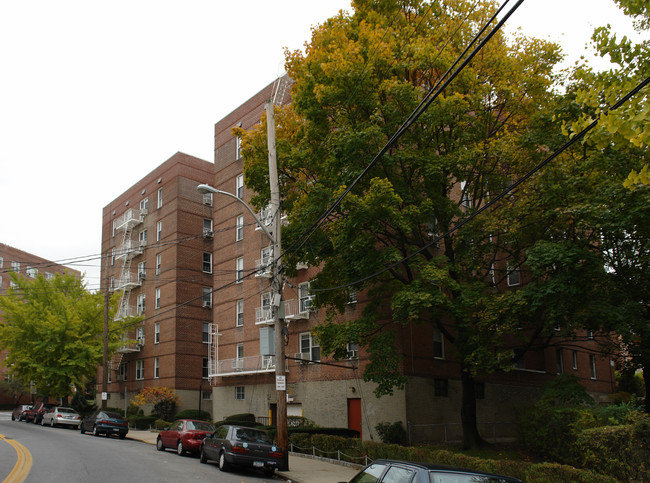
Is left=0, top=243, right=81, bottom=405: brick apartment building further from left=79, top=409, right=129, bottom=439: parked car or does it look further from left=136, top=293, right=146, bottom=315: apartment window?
left=79, top=409, right=129, bottom=439: parked car

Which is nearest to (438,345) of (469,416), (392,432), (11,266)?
(392,432)

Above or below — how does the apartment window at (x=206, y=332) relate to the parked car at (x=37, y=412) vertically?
above

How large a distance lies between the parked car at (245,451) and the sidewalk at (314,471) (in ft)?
2.07

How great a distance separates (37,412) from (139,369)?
25.3ft

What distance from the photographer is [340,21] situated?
829 inches

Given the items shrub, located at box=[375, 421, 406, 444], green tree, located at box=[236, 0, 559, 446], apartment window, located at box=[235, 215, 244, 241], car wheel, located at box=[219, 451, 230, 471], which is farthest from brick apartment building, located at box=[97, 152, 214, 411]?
car wheel, located at box=[219, 451, 230, 471]

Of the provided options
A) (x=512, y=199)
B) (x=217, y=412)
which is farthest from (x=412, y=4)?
(x=217, y=412)

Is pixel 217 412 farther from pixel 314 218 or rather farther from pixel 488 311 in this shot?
pixel 488 311

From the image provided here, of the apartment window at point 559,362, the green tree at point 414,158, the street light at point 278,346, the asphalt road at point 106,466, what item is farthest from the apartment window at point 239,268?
the apartment window at point 559,362

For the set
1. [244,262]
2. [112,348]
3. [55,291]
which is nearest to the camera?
[244,262]

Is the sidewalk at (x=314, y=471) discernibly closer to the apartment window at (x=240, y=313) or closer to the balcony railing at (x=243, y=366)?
the balcony railing at (x=243, y=366)

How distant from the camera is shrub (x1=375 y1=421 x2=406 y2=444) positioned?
22.9m

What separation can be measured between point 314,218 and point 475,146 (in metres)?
6.06

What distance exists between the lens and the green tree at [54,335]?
1547 inches
